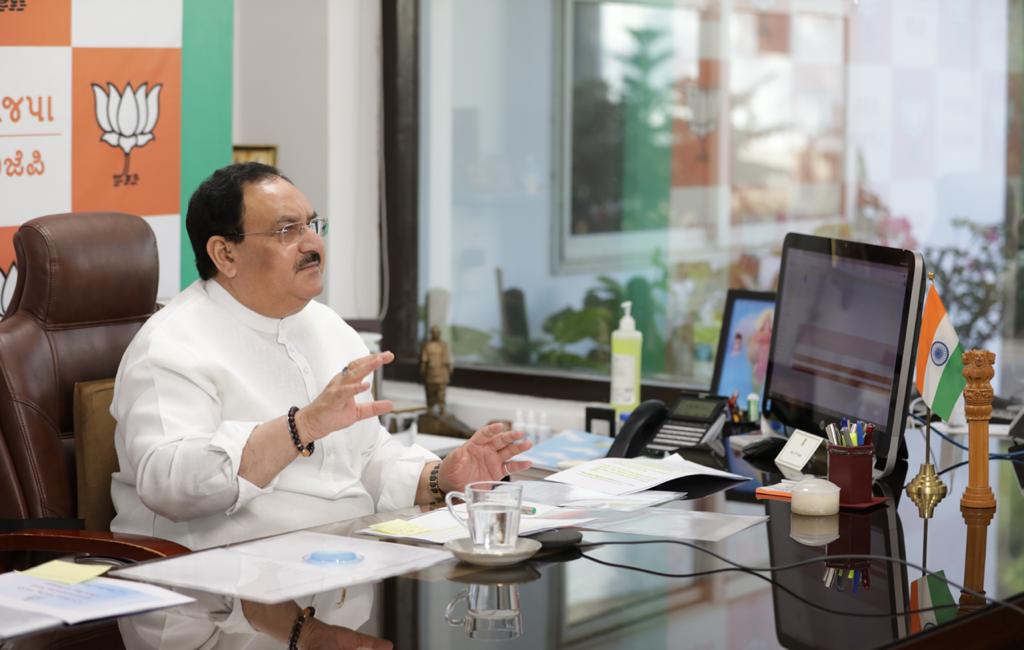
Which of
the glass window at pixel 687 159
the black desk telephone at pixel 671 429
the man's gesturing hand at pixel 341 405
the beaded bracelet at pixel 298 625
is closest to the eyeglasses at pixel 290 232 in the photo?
the man's gesturing hand at pixel 341 405

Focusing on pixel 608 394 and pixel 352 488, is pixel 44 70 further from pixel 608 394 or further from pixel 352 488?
pixel 608 394

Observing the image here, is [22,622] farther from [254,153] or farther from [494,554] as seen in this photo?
[254,153]

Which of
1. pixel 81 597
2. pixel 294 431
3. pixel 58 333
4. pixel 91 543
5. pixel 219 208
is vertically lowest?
pixel 91 543

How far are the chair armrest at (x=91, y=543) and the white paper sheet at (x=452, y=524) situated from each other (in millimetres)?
401

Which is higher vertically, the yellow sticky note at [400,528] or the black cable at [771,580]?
the yellow sticky note at [400,528]

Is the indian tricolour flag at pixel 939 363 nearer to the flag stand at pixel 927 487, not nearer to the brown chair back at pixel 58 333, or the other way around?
the flag stand at pixel 927 487

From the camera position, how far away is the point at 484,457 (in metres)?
2.25

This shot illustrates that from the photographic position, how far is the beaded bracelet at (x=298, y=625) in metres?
1.38

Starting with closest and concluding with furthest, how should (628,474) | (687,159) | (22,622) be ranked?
(22,622) → (628,474) → (687,159)

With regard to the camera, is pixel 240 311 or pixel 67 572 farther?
pixel 240 311

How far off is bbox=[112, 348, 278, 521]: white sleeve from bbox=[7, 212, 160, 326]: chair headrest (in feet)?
1.00

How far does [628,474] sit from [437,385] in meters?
1.84

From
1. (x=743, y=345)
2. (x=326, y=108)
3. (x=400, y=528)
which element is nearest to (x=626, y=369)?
(x=743, y=345)

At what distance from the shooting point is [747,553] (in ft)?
5.87
